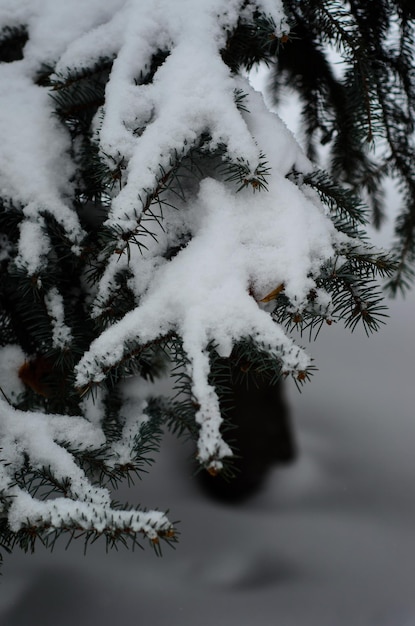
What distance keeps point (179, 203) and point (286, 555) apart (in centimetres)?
154

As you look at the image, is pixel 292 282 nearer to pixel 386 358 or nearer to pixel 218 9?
pixel 218 9

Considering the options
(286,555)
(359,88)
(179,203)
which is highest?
(359,88)

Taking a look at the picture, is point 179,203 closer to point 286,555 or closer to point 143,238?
point 143,238

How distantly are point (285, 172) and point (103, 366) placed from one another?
500 millimetres

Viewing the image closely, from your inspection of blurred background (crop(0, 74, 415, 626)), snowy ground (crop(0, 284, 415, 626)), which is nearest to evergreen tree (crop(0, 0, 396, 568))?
blurred background (crop(0, 74, 415, 626))

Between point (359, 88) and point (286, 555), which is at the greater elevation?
point (359, 88)

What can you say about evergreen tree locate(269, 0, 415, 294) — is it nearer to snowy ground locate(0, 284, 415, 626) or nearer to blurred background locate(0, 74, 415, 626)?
blurred background locate(0, 74, 415, 626)

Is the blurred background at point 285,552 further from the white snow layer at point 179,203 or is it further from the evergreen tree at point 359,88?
the white snow layer at point 179,203

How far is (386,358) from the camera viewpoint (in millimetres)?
3049

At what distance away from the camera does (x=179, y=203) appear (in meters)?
0.94

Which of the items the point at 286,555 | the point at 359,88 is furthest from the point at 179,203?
the point at 286,555

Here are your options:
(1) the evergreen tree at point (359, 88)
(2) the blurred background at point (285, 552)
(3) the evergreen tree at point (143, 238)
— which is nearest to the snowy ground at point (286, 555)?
(2) the blurred background at point (285, 552)

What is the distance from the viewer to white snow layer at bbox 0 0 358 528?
0.79 m

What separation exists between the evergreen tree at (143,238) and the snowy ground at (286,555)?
89 centimetres
